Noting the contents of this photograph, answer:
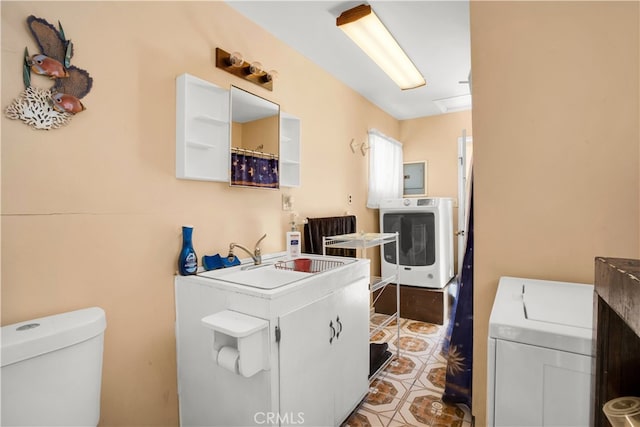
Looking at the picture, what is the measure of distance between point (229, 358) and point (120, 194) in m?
0.92

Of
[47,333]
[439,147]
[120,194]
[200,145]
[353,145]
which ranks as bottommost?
[47,333]

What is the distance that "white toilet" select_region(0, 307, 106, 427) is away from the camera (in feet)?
3.15

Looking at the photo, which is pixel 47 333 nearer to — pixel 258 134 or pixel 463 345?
pixel 258 134

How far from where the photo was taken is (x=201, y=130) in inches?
68.2

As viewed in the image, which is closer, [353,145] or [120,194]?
[120,194]

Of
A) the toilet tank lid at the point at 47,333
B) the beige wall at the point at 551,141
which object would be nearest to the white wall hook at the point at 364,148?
the beige wall at the point at 551,141

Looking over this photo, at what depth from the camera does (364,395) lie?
2000 mm

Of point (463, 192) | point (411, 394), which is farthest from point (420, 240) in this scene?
point (411, 394)

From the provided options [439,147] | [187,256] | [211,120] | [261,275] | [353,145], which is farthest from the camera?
[439,147]

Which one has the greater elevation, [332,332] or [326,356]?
[332,332]

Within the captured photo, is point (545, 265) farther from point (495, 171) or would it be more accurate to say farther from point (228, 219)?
point (228, 219)

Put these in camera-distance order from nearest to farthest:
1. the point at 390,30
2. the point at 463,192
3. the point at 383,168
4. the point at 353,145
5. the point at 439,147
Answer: the point at 390,30 → the point at 463,192 → the point at 353,145 → the point at 383,168 → the point at 439,147

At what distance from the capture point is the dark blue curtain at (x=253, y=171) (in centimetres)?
184

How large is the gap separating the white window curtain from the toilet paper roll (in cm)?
258
